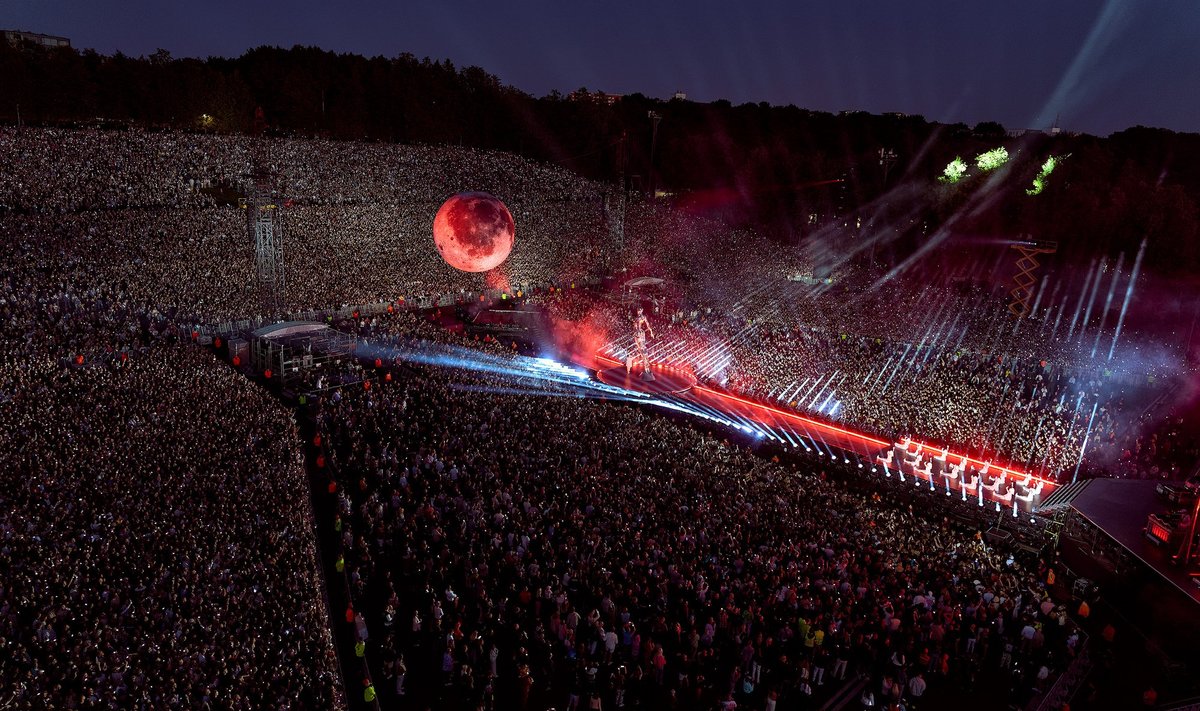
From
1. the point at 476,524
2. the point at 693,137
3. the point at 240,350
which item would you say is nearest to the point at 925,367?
the point at 476,524

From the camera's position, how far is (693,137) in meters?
51.2

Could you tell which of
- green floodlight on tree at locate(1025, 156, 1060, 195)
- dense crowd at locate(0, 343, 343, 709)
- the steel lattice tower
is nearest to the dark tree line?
green floodlight on tree at locate(1025, 156, 1060, 195)

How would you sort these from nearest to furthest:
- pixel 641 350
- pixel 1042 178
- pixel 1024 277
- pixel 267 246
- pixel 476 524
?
pixel 476 524, pixel 267 246, pixel 641 350, pixel 1024 277, pixel 1042 178

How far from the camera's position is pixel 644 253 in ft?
122

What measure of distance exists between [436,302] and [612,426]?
15.9m

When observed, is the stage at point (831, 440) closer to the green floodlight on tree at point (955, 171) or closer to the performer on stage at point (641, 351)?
the performer on stage at point (641, 351)

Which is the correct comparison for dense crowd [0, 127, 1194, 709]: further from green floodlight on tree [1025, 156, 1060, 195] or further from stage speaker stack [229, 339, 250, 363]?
green floodlight on tree [1025, 156, 1060, 195]

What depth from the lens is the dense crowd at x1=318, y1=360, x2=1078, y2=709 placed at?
962 cm

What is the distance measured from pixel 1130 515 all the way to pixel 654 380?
42.3 feet

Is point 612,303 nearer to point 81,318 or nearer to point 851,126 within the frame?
point 81,318

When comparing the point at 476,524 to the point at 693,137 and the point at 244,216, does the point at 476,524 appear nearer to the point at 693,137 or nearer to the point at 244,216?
the point at 244,216

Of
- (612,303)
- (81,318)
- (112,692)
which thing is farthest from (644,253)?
(112,692)

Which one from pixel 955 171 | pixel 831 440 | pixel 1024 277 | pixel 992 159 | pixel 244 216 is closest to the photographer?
pixel 831 440

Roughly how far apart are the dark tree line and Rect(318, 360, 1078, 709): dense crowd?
78.5ft
